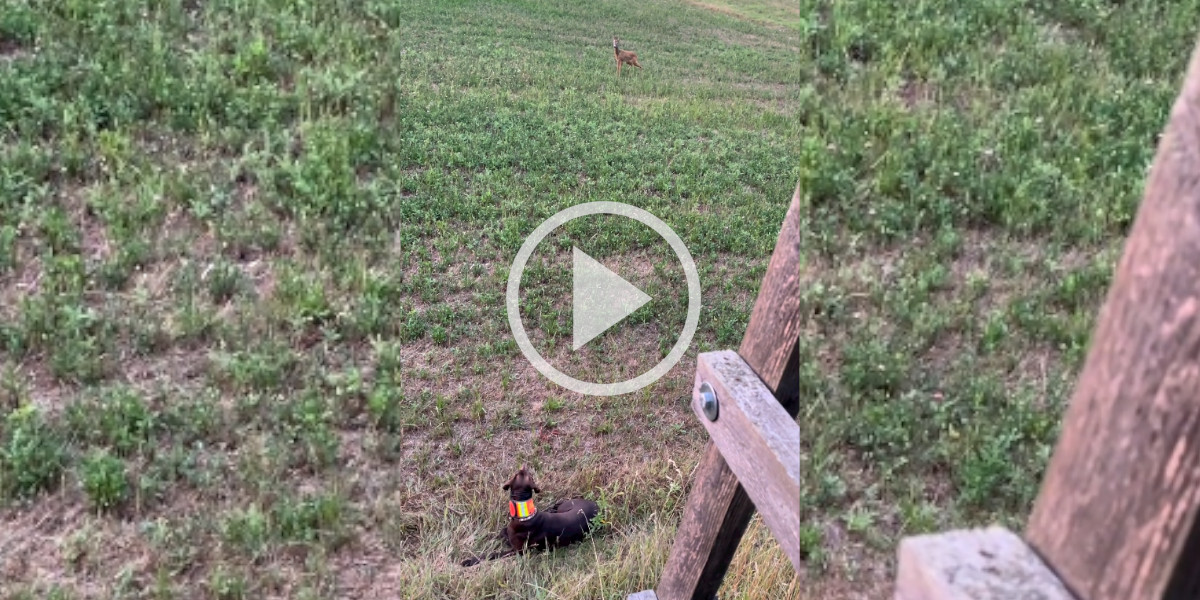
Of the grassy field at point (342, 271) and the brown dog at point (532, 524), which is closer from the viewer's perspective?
the grassy field at point (342, 271)

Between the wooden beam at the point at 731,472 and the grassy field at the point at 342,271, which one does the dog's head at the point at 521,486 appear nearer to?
the wooden beam at the point at 731,472

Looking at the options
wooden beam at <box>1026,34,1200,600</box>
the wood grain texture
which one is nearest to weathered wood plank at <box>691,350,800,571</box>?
the wood grain texture

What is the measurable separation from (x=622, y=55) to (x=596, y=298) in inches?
56.3

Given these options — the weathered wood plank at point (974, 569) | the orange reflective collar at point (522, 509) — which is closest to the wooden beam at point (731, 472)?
the weathered wood plank at point (974, 569)

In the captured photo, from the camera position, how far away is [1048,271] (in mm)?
1150

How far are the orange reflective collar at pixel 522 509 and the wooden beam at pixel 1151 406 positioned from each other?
9.43ft

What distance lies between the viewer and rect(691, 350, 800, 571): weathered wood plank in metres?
1.59

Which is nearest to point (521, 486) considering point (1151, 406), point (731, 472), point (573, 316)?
point (573, 316)

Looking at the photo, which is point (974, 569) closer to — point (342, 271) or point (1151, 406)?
point (1151, 406)

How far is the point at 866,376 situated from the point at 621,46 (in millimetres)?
2084

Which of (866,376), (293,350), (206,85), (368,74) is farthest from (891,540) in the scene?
(206,85)

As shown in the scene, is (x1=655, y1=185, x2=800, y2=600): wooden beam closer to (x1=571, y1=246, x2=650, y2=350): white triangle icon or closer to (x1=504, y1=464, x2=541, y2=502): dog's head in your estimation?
(x1=504, y1=464, x2=541, y2=502): dog's head

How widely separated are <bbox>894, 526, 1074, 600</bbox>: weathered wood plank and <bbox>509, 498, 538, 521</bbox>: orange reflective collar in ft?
8.71

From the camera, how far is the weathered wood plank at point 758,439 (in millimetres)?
1593
